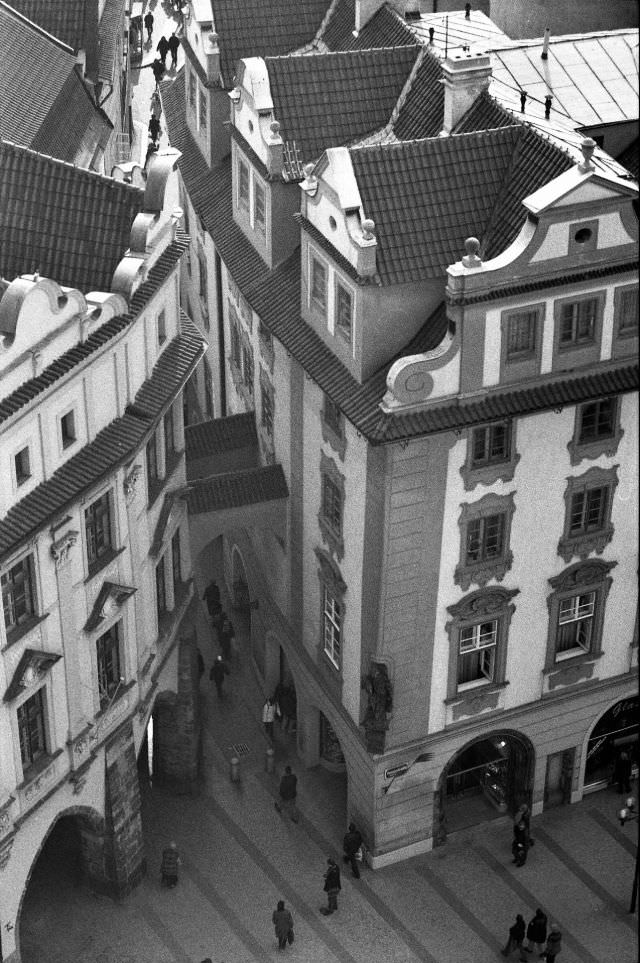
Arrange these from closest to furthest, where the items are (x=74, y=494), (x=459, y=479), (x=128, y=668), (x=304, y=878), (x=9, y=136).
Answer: (x=74, y=494) → (x=459, y=479) → (x=128, y=668) → (x=304, y=878) → (x=9, y=136)

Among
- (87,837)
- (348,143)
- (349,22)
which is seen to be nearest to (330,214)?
(348,143)

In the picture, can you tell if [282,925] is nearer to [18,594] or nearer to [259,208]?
[18,594]

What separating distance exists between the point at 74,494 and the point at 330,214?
11872mm

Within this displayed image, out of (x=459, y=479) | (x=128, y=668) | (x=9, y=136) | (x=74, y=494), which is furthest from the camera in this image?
(x=9, y=136)

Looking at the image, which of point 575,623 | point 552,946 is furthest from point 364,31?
point 552,946

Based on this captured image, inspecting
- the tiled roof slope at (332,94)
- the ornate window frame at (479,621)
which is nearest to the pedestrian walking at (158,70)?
the tiled roof slope at (332,94)

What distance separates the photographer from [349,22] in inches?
2830

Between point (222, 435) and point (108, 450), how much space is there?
46.5ft

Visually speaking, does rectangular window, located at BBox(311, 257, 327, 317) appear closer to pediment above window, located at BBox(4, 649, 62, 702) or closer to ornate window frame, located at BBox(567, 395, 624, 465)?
ornate window frame, located at BBox(567, 395, 624, 465)

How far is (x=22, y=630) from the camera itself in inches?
2213

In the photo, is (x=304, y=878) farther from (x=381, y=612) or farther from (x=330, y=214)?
(x=330, y=214)

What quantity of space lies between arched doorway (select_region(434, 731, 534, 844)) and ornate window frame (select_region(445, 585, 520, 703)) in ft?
13.2

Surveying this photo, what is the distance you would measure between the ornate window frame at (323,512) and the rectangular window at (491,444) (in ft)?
16.3

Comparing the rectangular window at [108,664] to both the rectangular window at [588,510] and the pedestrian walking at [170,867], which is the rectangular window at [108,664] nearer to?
the pedestrian walking at [170,867]
